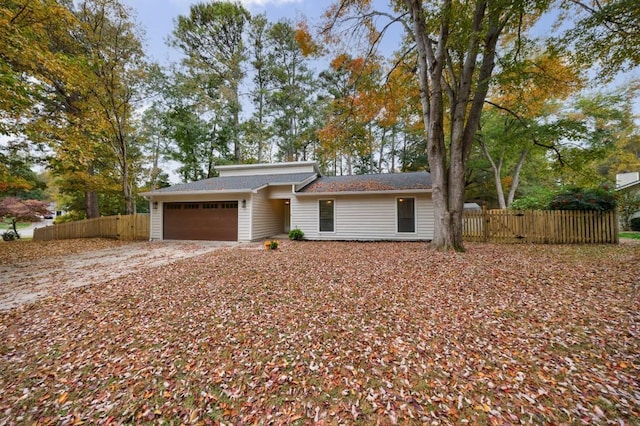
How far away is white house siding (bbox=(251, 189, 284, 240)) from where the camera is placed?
38.1 ft

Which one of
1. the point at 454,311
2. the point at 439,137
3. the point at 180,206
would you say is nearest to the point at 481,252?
the point at 439,137

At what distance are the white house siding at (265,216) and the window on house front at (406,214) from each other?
6713mm

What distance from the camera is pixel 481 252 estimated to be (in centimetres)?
737

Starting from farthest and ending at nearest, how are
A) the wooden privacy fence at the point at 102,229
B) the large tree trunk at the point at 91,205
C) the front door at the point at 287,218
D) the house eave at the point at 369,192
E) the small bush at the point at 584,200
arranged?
1. the front door at the point at 287,218
2. the large tree trunk at the point at 91,205
3. the wooden privacy fence at the point at 102,229
4. the house eave at the point at 369,192
5. the small bush at the point at 584,200

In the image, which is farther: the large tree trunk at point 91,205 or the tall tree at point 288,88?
the tall tree at point 288,88

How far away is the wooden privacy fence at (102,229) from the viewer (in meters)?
12.4

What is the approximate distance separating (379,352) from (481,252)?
6.46 m

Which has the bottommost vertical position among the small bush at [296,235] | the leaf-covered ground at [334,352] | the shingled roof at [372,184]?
the leaf-covered ground at [334,352]

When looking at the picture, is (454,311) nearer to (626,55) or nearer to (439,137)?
(439,137)

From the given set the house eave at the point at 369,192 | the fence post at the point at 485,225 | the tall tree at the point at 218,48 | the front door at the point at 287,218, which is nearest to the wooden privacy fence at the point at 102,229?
the front door at the point at 287,218

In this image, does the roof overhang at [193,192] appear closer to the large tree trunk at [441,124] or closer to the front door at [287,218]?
the front door at [287,218]

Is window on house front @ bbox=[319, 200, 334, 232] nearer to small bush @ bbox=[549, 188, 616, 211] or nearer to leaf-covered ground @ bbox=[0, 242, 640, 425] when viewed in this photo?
leaf-covered ground @ bbox=[0, 242, 640, 425]

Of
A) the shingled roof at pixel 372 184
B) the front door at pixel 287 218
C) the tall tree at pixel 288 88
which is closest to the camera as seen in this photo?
the shingled roof at pixel 372 184

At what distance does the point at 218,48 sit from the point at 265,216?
50.4ft
